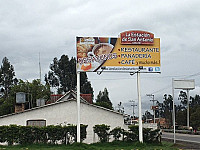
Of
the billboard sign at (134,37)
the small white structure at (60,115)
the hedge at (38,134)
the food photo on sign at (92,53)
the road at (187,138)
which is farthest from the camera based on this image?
the road at (187,138)

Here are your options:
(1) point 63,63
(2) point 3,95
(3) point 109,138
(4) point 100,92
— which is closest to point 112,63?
(3) point 109,138

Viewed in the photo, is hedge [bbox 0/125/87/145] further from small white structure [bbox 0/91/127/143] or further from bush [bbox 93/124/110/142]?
small white structure [bbox 0/91/127/143]

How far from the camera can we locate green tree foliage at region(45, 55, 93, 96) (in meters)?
73.9

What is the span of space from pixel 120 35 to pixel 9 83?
2542 inches

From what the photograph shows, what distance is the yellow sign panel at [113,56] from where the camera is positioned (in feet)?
71.3

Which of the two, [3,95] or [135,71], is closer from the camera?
[135,71]

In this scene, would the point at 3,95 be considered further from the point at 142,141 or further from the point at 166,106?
the point at 166,106

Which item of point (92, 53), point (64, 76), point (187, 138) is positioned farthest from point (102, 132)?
point (64, 76)

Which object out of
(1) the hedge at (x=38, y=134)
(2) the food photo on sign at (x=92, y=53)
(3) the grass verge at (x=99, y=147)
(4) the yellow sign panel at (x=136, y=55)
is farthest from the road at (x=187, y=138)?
(2) the food photo on sign at (x=92, y=53)

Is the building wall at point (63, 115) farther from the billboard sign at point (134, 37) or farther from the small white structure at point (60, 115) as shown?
the billboard sign at point (134, 37)

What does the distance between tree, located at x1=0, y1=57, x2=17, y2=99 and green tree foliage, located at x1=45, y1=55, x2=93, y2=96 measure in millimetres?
10588

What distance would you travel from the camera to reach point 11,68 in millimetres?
81938

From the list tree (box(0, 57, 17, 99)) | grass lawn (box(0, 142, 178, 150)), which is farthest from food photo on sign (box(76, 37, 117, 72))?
tree (box(0, 57, 17, 99))

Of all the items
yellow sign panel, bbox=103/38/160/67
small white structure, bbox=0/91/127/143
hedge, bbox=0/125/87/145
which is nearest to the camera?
hedge, bbox=0/125/87/145
